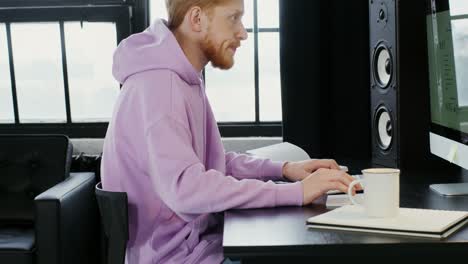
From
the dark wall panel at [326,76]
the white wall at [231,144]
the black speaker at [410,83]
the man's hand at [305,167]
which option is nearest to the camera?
the man's hand at [305,167]

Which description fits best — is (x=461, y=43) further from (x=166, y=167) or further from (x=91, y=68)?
(x=91, y=68)

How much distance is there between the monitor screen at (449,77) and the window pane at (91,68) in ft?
6.17

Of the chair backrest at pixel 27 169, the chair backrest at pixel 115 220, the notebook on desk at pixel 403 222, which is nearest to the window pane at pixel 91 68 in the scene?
the chair backrest at pixel 27 169

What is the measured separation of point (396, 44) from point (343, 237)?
3.57ft

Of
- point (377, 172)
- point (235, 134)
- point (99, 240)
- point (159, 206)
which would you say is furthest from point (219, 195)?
point (235, 134)

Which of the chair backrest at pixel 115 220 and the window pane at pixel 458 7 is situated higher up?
the window pane at pixel 458 7

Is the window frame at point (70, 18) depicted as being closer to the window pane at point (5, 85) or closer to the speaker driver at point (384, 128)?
the window pane at point (5, 85)

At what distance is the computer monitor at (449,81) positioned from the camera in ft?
5.18

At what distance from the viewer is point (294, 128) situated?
2988 mm

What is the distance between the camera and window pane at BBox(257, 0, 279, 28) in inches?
129

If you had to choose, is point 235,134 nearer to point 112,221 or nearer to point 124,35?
point 124,35

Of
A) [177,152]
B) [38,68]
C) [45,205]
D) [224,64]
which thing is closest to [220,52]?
[224,64]

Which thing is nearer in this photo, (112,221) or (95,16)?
(112,221)

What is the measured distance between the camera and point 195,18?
1.52 meters
